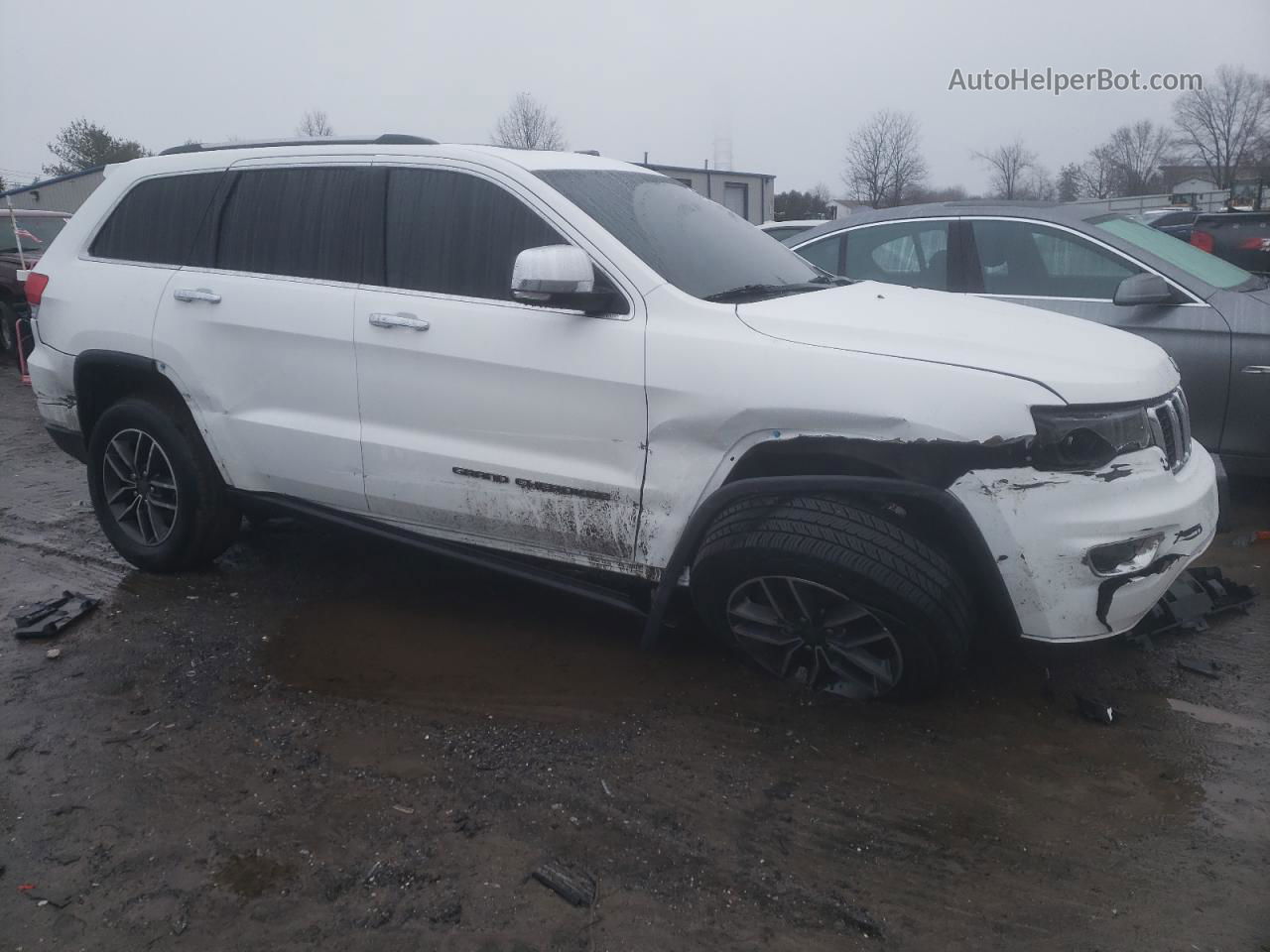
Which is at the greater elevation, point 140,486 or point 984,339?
point 984,339

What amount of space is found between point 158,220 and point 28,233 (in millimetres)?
9389

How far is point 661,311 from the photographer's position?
327 centimetres

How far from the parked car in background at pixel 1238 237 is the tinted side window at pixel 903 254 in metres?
6.59

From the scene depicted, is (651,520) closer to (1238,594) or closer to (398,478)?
(398,478)

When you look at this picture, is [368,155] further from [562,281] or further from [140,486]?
[140,486]

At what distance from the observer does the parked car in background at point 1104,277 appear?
4840 mm

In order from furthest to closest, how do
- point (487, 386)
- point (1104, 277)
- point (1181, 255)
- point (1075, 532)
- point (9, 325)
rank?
point (9, 325), point (1181, 255), point (1104, 277), point (487, 386), point (1075, 532)

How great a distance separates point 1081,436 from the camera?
9.47ft

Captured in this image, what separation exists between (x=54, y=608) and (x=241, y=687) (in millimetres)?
1288

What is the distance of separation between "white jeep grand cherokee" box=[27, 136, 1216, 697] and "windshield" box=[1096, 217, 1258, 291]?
2.09m

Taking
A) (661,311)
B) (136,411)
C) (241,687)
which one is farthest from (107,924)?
(136,411)

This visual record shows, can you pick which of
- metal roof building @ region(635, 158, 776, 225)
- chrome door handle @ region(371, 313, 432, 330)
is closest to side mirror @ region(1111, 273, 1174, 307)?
chrome door handle @ region(371, 313, 432, 330)

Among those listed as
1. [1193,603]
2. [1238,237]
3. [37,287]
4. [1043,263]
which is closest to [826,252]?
[1043,263]

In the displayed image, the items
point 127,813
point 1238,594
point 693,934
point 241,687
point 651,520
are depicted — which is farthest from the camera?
point 1238,594
